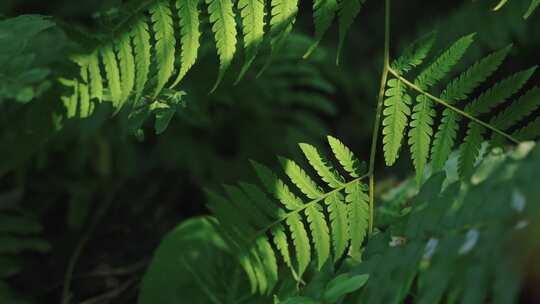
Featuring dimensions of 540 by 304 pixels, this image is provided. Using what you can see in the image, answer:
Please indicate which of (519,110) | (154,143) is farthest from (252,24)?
(154,143)

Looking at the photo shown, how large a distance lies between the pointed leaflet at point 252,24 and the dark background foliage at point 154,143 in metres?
0.26

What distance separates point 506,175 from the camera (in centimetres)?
95

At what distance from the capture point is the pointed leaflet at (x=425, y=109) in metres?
1.24

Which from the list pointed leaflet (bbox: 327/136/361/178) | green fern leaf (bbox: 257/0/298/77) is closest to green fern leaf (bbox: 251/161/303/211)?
pointed leaflet (bbox: 327/136/361/178)

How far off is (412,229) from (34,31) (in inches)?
29.0

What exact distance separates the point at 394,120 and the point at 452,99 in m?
0.11

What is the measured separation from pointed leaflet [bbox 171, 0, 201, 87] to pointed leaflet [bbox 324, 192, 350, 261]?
1.16ft

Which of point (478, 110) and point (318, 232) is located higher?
point (478, 110)

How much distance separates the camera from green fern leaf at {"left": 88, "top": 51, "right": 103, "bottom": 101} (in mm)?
1404

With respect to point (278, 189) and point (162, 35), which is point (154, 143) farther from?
point (278, 189)

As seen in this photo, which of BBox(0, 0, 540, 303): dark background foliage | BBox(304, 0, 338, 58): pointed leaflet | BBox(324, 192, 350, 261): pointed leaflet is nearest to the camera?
BBox(324, 192, 350, 261): pointed leaflet

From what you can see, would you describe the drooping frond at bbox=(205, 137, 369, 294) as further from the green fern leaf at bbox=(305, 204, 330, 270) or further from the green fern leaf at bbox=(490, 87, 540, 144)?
the green fern leaf at bbox=(490, 87, 540, 144)

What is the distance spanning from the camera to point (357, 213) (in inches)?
48.7

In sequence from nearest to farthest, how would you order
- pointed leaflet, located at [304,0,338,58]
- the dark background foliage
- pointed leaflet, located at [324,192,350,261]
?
pointed leaflet, located at [324,192,350,261], pointed leaflet, located at [304,0,338,58], the dark background foliage
